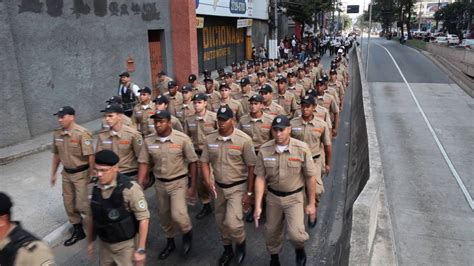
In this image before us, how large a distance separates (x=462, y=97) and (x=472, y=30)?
4376cm

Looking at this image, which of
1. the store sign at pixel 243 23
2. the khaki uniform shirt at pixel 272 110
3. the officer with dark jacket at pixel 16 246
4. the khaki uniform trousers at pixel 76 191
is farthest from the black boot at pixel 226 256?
the store sign at pixel 243 23

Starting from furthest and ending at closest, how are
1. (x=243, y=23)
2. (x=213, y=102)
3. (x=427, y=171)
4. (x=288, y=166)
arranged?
1. (x=243, y=23)
2. (x=427, y=171)
3. (x=213, y=102)
4. (x=288, y=166)

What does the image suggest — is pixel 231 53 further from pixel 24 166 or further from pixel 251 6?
pixel 24 166

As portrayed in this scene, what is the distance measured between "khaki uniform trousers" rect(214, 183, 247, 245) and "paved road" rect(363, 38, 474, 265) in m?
2.53

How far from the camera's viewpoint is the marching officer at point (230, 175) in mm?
5055

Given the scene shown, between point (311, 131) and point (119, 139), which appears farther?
point (311, 131)

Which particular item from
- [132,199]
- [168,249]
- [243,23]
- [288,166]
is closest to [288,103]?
[288,166]

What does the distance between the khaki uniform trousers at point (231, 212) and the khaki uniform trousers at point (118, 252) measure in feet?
4.74

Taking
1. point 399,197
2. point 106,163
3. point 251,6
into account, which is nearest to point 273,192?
point 106,163

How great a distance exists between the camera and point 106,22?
12.0 meters

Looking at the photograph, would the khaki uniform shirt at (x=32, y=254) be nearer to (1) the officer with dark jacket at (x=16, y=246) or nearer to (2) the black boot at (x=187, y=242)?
(1) the officer with dark jacket at (x=16, y=246)

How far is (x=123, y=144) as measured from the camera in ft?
18.1

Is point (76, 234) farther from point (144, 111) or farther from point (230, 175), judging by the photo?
point (144, 111)

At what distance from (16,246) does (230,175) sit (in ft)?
9.01
